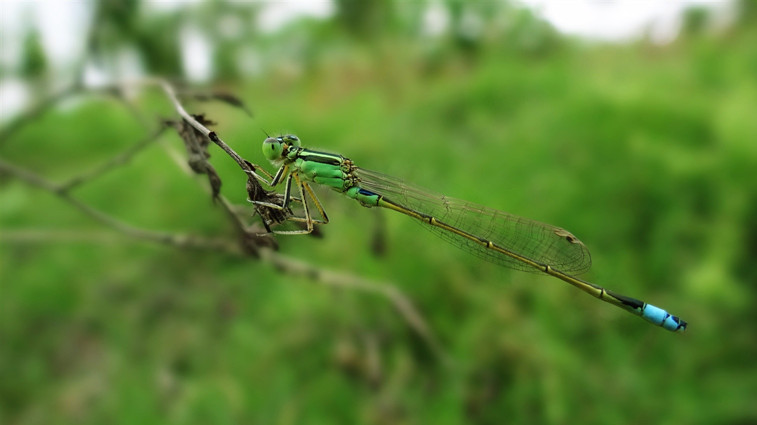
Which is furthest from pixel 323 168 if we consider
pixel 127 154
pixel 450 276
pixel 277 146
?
pixel 450 276

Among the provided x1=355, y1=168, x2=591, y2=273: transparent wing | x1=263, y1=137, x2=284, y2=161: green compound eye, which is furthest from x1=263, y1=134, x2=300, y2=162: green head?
x1=355, y1=168, x2=591, y2=273: transparent wing

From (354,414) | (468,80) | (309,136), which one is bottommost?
(354,414)

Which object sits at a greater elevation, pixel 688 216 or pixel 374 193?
pixel 688 216

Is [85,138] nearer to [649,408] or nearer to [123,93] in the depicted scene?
[123,93]

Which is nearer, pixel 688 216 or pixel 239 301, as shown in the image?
pixel 688 216

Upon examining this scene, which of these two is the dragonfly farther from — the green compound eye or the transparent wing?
the green compound eye

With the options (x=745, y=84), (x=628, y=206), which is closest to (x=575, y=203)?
(x=628, y=206)

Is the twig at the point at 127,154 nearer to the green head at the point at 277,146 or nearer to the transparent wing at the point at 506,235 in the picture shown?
the green head at the point at 277,146

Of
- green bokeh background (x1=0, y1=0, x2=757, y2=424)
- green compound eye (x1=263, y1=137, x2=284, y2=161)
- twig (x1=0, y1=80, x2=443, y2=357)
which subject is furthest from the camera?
green bokeh background (x1=0, y1=0, x2=757, y2=424)
